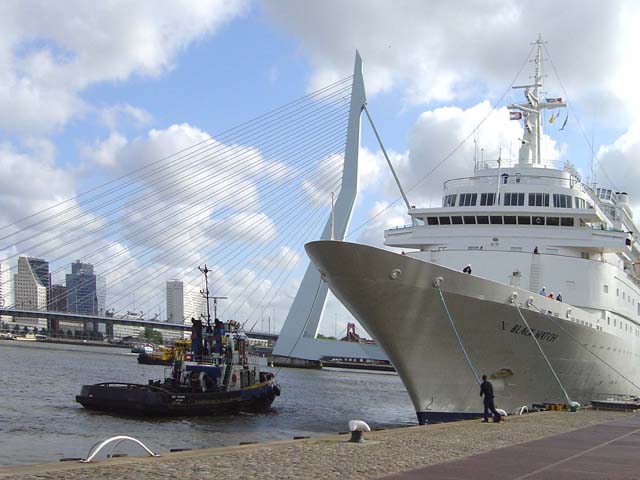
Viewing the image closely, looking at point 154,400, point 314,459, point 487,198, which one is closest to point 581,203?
point 487,198

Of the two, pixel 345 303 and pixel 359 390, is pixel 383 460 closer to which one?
pixel 345 303

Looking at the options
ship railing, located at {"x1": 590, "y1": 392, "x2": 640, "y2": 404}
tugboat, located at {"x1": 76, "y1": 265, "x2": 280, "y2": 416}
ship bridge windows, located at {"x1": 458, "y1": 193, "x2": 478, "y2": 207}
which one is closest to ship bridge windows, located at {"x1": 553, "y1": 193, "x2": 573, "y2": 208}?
ship bridge windows, located at {"x1": 458, "y1": 193, "x2": 478, "y2": 207}

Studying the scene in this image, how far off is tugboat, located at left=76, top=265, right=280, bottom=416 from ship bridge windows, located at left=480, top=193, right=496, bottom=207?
11.0 metres

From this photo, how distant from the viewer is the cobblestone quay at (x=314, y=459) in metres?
9.34

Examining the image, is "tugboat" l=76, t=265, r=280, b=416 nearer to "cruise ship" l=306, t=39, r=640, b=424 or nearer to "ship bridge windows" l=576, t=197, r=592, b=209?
"cruise ship" l=306, t=39, r=640, b=424

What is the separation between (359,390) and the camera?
47.8 meters

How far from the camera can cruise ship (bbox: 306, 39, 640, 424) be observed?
18.7 meters

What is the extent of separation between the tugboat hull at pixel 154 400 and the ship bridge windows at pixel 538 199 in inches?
480

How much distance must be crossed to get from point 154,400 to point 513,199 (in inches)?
511

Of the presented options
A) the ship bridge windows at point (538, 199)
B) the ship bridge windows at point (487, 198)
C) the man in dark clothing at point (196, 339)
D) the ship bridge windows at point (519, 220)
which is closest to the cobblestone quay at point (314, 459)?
the ship bridge windows at point (519, 220)

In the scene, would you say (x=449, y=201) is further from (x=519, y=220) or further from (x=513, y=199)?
(x=519, y=220)

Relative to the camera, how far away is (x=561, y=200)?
24906 millimetres

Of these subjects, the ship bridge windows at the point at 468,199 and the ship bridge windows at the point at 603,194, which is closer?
the ship bridge windows at the point at 468,199

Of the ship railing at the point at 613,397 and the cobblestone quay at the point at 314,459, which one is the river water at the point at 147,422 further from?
the cobblestone quay at the point at 314,459
